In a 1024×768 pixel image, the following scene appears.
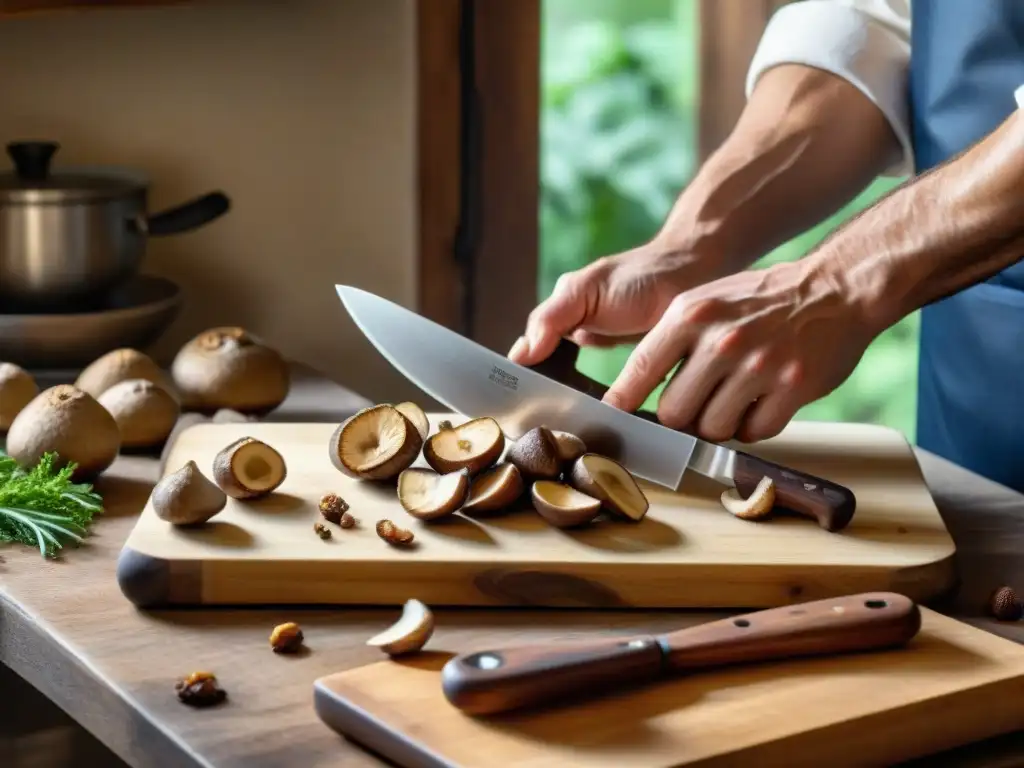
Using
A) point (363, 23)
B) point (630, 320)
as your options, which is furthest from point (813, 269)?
point (363, 23)

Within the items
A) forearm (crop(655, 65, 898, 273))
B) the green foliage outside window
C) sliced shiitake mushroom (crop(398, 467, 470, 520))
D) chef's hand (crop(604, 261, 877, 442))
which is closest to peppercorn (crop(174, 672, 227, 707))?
sliced shiitake mushroom (crop(398, 467, 470, 520))

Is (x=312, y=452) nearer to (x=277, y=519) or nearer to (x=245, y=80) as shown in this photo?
(x=277, y=519)

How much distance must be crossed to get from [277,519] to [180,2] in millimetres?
903

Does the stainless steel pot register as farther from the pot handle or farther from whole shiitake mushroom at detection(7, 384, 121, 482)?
whole shiitake mushroom at detection(7, 384, 121, 482)

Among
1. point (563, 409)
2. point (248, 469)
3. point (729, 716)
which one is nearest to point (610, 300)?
point (563, 409)

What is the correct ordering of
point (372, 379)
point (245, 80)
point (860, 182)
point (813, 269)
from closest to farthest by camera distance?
1. point (813, 269)
2. point (860, 182)
3. point (245, 80)
4. point (372, 379)

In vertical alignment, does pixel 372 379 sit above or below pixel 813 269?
below

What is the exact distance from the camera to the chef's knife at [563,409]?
115 centimetres

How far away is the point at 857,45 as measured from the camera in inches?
62.0

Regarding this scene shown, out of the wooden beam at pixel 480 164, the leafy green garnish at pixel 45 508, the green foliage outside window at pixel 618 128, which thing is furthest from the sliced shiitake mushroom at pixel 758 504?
the green foliage outside window at pixel 618 128

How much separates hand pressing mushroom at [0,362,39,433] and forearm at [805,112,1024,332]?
75cm

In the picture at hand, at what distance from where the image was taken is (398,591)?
1049mm

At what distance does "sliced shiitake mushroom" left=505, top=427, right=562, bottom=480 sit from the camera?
115 cm

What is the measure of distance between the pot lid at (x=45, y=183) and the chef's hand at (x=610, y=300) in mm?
551
